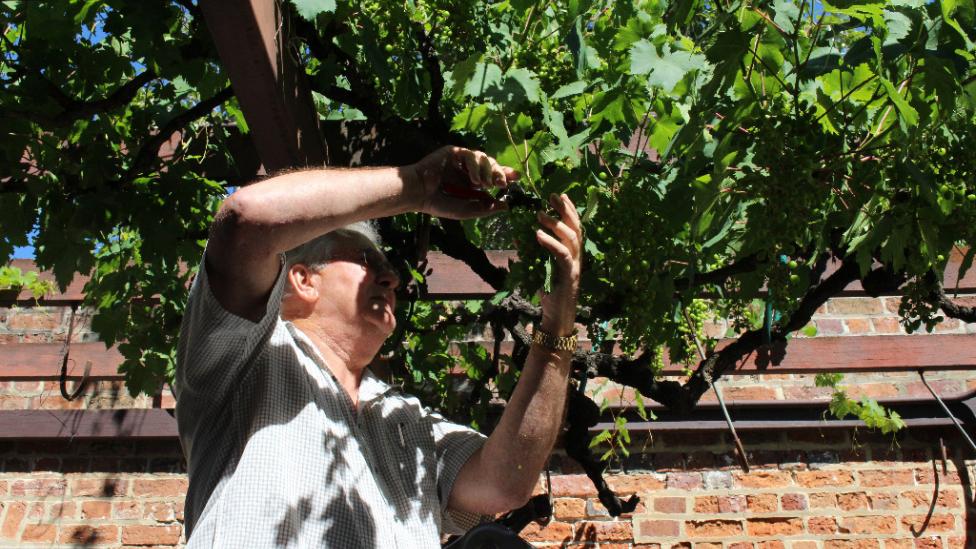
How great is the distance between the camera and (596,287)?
1.94 meters

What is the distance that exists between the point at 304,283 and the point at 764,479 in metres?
3.07

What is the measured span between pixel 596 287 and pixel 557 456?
104 inches

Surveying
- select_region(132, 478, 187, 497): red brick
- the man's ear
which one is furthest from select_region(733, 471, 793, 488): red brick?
the man's ear

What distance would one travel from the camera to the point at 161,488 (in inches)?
177

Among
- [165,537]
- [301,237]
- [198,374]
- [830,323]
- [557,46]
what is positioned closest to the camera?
[301,237]

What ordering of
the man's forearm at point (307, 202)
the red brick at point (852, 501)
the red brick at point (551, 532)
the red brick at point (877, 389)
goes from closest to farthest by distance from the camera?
the man's forearm at point (307, 202) → the red brick at point (551, 532) → the red brick at point (852, 501) → the red brick at point (877, 389)

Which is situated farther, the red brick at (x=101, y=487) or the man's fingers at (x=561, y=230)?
the red brick at (x=101, y=487)

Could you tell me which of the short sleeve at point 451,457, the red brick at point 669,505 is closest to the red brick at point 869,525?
the red brick at point 669,505

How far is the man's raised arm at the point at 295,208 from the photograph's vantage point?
1.48m

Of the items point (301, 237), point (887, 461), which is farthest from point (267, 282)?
point (887, 461)

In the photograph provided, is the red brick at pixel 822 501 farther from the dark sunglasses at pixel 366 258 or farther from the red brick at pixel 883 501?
the dark sunglasses at pixel 366 258

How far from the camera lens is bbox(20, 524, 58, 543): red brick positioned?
447cm

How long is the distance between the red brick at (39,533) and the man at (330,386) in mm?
3088

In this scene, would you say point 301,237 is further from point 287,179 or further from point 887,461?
point 887,461
